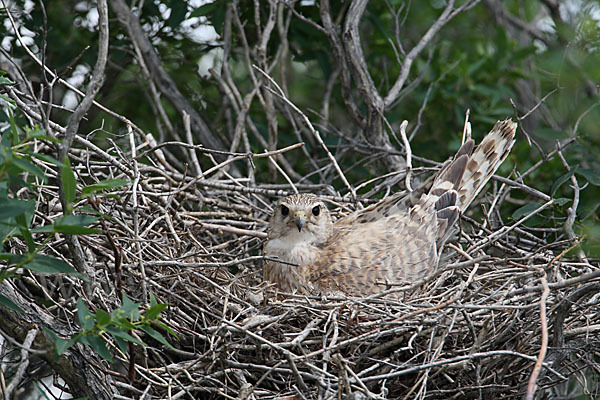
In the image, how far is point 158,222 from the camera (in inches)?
152

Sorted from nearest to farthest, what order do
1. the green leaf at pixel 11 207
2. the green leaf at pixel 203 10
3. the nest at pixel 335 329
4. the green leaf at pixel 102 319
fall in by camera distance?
the green leaf at pixel 11 207 < the green leaf at pixel 102 319 < the nest at pixel 335 329 < the green leaf at pixel 203 10

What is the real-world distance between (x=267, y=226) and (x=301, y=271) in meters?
0.60

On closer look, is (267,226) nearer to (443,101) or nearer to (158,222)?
(158,222)

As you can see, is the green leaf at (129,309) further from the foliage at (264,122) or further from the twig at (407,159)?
the twig at (407,159)

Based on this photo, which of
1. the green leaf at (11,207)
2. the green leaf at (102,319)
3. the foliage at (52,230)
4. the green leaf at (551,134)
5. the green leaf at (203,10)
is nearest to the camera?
the green leaf at (11,207)

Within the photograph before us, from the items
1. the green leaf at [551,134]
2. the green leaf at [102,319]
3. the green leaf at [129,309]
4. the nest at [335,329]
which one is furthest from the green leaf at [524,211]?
the green leaf at [102,319]

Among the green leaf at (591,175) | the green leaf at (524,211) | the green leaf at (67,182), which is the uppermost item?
the green leaf at (67,182)

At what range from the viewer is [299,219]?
12.4 ft

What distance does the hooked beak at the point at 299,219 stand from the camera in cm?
377

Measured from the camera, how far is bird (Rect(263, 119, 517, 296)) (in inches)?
147

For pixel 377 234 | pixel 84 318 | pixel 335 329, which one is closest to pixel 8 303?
pixel 84 318

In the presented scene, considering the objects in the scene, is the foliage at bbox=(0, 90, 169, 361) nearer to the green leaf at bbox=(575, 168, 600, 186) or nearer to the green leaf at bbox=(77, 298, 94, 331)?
the green leaf at bbox=(77, 298, 94, 331)

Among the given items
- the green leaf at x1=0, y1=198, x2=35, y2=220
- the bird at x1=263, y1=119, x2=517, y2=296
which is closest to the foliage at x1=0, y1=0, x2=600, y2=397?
the bird at x1=263, y1=119, x2=517, y2=296

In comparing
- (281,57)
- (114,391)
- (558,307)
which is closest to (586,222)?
(558,307)
